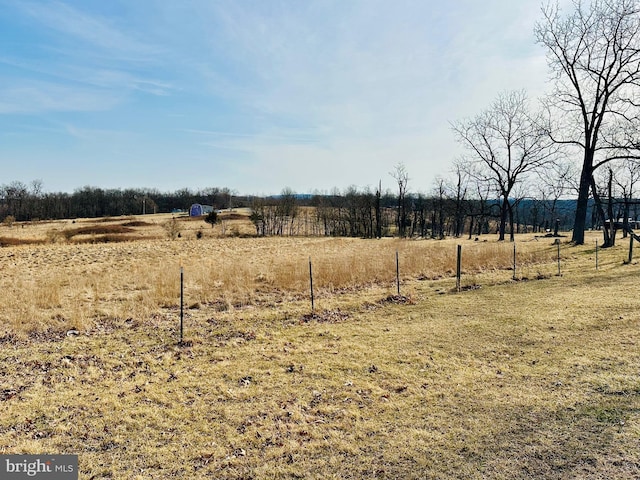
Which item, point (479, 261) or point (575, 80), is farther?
point (575, 80)

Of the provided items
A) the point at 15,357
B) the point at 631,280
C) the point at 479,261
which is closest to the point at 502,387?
the point at 15,357

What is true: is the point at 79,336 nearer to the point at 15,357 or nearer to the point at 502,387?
the point at 15,357

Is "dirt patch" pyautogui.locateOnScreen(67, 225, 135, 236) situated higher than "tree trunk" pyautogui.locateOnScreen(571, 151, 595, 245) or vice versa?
"tree trunk" pyautogui.locateOnScreen(571, 151, 595, 245)

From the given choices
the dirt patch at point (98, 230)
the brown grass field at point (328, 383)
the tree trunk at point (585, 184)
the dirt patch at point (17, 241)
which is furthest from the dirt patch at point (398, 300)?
the dirt patch at point (98, 230)

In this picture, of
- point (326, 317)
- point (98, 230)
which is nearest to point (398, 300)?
point (326, 317)

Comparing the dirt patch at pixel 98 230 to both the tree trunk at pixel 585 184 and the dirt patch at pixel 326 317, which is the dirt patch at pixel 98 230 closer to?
the dirt patch at pixel 326 317

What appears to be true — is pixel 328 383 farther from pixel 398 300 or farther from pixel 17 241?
pixel 17 241

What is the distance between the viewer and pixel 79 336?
8.01 m

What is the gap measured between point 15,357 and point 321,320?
20.8 ft

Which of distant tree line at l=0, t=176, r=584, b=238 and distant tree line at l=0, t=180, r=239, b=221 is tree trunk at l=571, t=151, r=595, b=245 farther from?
distant tree line at l=0, t=180, r=239, b=221

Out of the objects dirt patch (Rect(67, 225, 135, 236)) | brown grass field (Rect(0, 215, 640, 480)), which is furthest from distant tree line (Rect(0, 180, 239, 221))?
brown grass field (Rect(0, 215, 640, 480))

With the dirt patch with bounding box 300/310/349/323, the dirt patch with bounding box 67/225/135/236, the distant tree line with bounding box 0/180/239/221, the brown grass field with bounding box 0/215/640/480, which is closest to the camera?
the brown grass field with bounding box 0/215/640/480

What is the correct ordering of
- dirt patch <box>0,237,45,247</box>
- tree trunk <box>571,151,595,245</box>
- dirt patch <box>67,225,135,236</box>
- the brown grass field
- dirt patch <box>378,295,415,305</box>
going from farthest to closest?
1. dirt patch <box>67,225,135,236</box>
2. dirt patch <box>0,237,45,247</box>
3. tree trunk <box>571,151,595,245</box>
4. dirt patch <box>378,295,415,305</box>
5. the brown grass field

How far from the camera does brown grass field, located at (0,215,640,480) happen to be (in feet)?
12.4
